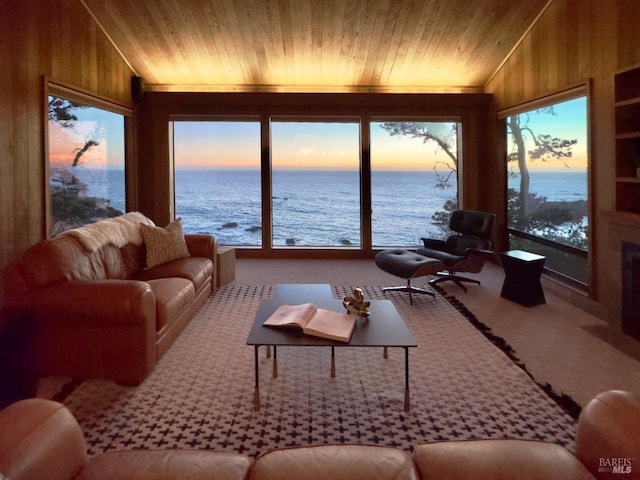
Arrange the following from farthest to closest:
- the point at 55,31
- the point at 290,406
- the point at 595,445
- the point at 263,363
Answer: the point at 55,31 < the point at 263,363 < the point at 290,406 < the point at 595,445

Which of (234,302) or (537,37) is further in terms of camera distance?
(537,37)

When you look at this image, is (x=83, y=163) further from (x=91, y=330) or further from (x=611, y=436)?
(x=611, y=436)

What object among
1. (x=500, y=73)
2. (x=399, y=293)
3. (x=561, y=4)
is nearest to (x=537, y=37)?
(x=561, y=4)

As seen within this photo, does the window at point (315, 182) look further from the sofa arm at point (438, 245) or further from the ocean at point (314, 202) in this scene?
the sofa arm at point (438, 245)

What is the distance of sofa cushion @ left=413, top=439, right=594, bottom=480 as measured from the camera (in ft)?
3.89

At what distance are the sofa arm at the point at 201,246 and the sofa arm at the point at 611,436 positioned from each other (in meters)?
3.99

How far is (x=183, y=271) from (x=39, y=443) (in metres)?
2.89

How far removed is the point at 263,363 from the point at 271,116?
459 cm

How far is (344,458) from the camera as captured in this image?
1.25 metres

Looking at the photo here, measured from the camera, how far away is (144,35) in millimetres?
5594

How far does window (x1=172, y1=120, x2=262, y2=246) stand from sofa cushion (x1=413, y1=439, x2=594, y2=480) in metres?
5.95

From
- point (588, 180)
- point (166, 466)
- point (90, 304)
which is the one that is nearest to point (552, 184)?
point (588, 180)

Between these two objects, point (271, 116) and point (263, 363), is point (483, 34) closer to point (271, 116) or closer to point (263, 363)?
point (271, 116)

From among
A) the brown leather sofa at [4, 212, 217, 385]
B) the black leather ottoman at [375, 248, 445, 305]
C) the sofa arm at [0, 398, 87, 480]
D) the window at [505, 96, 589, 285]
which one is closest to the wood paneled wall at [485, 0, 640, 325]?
the window at [505, 96, 589, 285]
